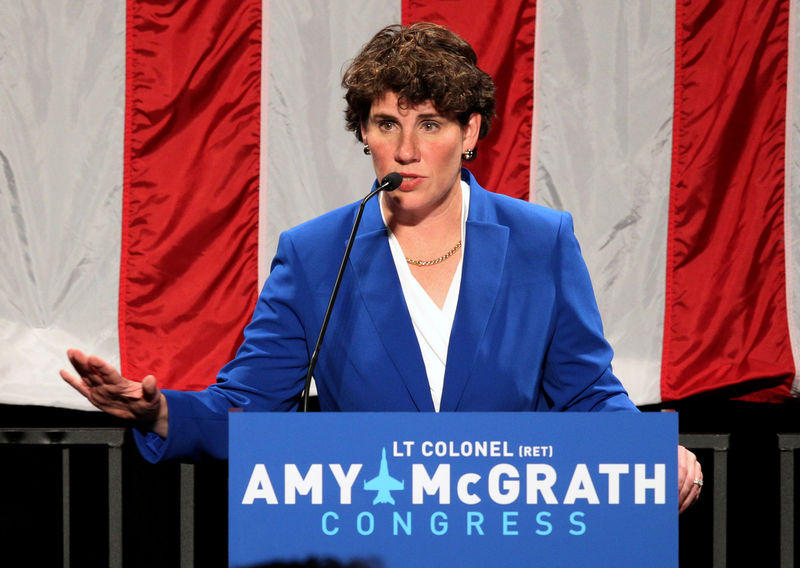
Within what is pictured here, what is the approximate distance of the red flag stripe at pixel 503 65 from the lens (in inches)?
102

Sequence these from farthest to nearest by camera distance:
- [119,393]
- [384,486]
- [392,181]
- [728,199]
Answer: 1. [728,199]
2. [392,181]
3. [119,393]
4. [384,486]

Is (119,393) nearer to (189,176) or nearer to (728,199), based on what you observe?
(189,176)

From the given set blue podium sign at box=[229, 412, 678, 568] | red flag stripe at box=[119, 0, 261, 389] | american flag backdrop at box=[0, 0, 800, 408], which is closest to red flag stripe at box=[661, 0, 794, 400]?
american flag backdrop at box=[0, 0, 800, 408]

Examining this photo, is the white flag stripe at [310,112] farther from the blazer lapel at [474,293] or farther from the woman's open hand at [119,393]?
the woman's open hand at [119,393]

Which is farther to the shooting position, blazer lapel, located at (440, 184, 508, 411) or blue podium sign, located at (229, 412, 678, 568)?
blazer lapel, located at (440, 184, 508, 411)

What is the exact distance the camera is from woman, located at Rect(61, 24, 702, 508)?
4.55 ft

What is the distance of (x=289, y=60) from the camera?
2570 mm

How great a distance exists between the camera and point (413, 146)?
141 cm

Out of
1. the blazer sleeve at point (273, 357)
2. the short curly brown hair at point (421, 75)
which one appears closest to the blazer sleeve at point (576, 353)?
the short curly brown hair at point (421, 75)

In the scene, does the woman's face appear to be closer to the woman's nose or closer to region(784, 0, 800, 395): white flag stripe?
the woman's nose

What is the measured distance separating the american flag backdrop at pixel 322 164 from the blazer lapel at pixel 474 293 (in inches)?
44.5

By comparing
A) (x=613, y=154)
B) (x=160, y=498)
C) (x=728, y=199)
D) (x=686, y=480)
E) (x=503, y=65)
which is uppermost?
(x=503, y=65)

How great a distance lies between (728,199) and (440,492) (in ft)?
6.32

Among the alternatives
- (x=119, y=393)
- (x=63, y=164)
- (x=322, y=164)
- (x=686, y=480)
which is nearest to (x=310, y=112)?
(x=322, y=164)
